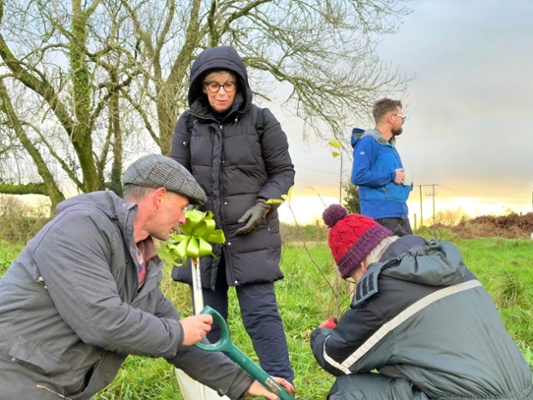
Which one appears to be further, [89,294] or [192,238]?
[192,238]

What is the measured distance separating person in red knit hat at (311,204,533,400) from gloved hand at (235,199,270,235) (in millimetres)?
928

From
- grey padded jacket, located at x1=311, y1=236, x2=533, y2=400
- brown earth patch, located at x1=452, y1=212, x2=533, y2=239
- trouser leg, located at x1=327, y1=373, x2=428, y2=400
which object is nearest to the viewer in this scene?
grey padded jacket, located at x1=311, y1=236, x2=533, y2=400

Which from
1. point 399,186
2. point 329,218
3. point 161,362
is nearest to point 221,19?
point 399,186

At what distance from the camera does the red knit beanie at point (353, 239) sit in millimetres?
2297

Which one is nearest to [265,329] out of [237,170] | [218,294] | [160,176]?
[218,294]

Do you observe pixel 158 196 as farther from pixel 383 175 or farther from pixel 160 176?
pixel 383 175

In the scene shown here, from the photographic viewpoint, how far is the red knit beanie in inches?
90.4

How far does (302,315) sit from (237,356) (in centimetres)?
280

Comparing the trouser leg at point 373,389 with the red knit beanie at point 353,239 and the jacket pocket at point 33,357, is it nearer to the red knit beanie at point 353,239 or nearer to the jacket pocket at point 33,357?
the red knit beanie at point 353,239

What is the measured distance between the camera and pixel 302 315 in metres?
5.20

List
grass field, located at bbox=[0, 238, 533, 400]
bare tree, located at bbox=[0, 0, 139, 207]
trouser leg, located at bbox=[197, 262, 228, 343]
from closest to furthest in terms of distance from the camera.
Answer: trouser leg, located at bbox=[197, 262, 228, 343] → grass field, located at bbox=[0, 238, 533, 400] → bare tree, located at bbox=[0, 0, 139, 207]

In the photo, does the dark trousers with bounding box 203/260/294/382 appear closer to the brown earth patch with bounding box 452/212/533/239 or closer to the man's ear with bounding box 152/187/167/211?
the man's ear with bounding box 152/187/167/211

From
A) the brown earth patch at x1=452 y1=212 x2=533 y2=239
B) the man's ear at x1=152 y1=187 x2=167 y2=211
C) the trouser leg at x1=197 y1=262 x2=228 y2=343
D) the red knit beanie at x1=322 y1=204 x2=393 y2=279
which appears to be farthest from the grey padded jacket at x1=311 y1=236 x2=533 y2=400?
the brown earth patch at x1=452 y1=212 x2=533 y2=239

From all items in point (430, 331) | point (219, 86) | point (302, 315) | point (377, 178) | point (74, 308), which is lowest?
point (302, 315)
